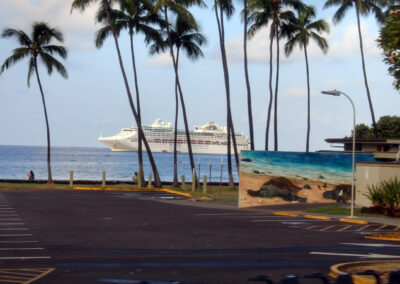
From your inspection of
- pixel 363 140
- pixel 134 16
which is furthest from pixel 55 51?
pixel 363 140

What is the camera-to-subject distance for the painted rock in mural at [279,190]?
29859 millimetres

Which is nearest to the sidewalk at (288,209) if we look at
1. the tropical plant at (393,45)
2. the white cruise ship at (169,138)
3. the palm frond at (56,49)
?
the tropical plant at (393,45)

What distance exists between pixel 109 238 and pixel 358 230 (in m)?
8.77

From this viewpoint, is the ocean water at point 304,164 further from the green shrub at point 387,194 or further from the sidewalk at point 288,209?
the green shrub at point 387,194

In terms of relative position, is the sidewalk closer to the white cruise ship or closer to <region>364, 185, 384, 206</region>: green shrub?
<region>364, 185, 384, 206</region>: green shrub

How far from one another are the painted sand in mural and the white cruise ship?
410ft

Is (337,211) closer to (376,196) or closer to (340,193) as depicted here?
(376,196)

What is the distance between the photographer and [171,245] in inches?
589

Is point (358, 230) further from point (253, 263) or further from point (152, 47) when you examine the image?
point (152, 47)

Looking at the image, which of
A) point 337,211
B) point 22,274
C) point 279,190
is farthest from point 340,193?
point 22,274

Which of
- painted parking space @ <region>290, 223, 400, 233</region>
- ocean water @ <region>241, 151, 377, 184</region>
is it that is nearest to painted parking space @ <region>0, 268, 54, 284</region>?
painted parking space @ <region>290, 223, 400, 233</region>

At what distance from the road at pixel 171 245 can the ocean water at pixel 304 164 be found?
4.94 meters

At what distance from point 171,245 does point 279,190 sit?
15815 millimetres

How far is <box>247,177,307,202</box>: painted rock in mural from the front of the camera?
29.9m
